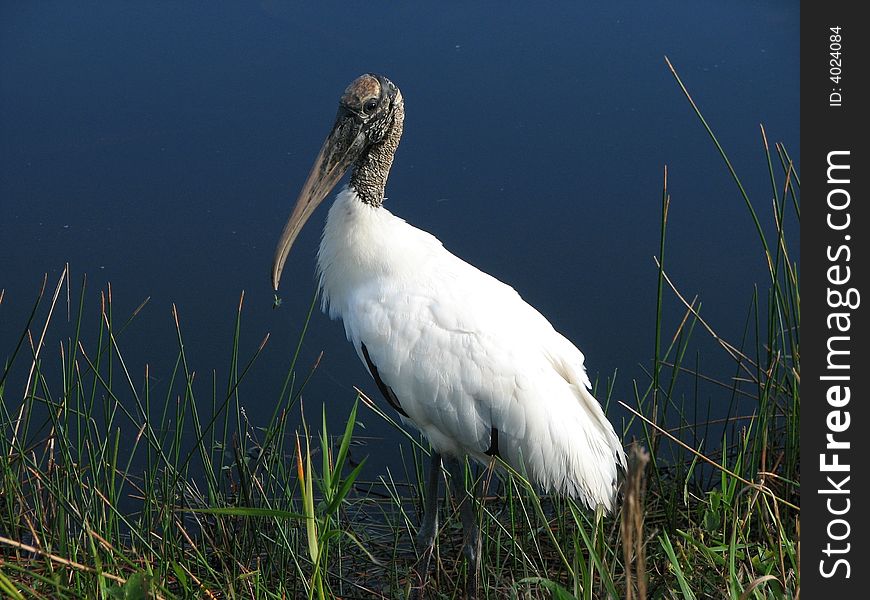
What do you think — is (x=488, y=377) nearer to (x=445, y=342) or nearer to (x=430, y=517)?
(x=445, y=342)

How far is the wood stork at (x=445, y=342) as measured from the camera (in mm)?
3172

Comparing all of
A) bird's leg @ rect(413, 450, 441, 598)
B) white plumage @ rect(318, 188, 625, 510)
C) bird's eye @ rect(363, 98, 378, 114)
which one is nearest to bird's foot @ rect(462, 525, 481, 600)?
bird's leg @ rect(413, 450, 441, 598)

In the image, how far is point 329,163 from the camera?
339 cm

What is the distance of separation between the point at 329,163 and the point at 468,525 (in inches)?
50.8

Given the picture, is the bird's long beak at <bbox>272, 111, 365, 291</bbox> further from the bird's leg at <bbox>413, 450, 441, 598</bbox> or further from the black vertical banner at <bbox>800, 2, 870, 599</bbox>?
the black vertical banner at <bbox>800, 2, 870, 599</bbox>

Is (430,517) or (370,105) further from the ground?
(370,105)

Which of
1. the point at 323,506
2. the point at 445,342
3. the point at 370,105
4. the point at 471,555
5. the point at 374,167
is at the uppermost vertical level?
the point at 370,105

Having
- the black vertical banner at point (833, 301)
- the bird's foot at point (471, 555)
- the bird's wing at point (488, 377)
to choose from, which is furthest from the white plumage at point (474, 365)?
the black vertical banner at point (833, 301)

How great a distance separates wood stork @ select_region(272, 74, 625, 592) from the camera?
125 inches

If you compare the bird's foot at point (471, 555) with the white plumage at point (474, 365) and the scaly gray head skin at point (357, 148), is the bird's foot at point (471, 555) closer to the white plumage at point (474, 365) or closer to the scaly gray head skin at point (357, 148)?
the white plumage at point (474, 365)

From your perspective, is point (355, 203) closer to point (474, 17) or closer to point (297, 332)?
point (297, 332)

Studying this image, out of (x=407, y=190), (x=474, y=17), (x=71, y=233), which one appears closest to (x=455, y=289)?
(x=407, y=190)

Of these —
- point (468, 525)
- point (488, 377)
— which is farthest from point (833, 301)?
point (468, 525)

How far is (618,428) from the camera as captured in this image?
4.33 metres
